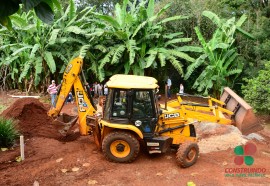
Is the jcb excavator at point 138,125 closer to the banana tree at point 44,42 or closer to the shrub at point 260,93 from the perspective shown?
the shrub at point 260,93

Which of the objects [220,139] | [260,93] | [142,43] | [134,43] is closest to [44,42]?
[134,43]

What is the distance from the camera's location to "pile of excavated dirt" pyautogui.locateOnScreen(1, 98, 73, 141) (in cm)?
826

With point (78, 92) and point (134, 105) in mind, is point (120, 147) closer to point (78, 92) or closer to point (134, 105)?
point (134, 105)

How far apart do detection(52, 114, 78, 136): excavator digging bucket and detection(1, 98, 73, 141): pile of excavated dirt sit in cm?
15

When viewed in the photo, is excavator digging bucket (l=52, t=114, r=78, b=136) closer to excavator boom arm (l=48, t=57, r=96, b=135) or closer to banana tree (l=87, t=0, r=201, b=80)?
excavator boom arm (l=48, t=57, r=96, b=135)

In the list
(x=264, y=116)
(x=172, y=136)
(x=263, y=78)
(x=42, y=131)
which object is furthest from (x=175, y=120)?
(x=264, y=116)

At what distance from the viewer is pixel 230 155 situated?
730 centimetres

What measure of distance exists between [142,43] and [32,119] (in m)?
6.95

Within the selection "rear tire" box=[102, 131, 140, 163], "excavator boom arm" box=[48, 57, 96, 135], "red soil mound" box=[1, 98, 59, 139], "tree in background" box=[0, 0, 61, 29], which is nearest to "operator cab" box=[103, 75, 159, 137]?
"rear tire" box=[102, 131, 140, 163]

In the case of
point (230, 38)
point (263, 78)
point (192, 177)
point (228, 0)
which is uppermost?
point (228, 0)

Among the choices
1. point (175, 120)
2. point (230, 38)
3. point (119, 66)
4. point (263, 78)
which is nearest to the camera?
point (175, 120)

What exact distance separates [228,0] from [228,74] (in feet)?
14.0

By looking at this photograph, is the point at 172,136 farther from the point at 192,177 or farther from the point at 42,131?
the point at 42,131

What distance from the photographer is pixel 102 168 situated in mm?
6469
